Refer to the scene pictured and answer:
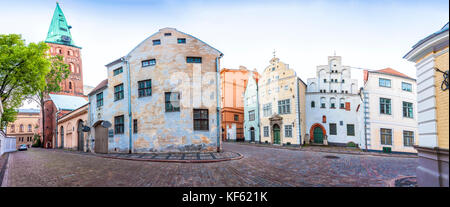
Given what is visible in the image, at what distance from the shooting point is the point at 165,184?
6156 mm

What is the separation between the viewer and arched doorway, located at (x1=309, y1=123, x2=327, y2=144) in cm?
2523

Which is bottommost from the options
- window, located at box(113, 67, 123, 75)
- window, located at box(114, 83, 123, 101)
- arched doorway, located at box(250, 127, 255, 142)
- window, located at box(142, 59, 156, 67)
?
arched doorway, located at box(250, 127, 255, 142)

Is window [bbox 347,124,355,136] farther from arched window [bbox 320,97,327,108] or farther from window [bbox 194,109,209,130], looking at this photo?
window [bbox 194,109,209,130]

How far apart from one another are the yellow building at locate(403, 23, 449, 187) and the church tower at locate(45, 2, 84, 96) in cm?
6629

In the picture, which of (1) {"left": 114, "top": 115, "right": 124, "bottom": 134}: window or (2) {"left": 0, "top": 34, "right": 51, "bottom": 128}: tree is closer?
(1) {"left": 114, "top": 115, "right": 124, "bottom": 134}: window

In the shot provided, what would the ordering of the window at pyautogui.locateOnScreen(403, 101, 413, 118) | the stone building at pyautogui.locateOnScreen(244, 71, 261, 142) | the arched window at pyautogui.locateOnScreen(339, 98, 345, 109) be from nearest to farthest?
the window at pyautogui.locateOnScreen(403, 101, 413, 118) → the arched window at pyautogui.locateOnScreen(339, 98, 345, 109) → the stone building at pyautogui.locateOnScreen(244, 71, 261, 142)

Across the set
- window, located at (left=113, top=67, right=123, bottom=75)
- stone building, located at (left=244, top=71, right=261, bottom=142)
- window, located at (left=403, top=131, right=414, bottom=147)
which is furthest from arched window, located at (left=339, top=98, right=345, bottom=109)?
window, located at (left=113, top=67, right=123, bottom=75)

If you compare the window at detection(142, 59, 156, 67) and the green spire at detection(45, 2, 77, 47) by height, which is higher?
the green spire at detection(45, 2, 77, 47)

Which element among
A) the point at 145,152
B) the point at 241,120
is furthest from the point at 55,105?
the point at 241,120

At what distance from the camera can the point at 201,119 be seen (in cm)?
1567

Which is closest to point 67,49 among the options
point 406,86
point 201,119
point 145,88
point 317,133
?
point 145,88

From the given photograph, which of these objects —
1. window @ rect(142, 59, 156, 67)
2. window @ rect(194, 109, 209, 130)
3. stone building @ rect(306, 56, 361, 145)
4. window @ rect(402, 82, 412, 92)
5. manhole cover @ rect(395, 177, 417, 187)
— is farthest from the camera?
stone building @ rect(306, 56, 361, 145)

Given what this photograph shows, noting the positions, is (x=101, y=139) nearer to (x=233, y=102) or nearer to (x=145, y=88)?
(x=145, y=88)

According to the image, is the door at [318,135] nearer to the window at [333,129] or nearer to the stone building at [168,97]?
the window at [333,129]
